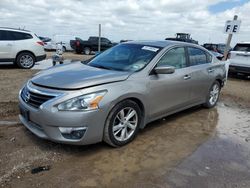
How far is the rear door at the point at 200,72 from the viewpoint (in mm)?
5546

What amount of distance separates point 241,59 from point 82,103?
10123 millimetres

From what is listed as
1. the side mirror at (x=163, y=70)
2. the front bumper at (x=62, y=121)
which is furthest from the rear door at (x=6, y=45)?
the side mirror at (x=163, y=70)

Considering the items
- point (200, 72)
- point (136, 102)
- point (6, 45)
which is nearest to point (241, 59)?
point (200, 72)

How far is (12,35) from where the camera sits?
1161cm

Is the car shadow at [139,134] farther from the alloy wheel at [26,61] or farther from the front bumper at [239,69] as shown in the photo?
the alloy wheel at [26,61]

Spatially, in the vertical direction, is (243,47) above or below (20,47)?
above

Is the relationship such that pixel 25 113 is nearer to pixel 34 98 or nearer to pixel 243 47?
pixel 34 98

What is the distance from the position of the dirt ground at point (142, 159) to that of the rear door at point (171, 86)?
0.45 m

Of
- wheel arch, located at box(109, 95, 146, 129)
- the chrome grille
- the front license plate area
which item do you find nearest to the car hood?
the chrome grille

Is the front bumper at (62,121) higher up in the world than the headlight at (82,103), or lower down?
lower down

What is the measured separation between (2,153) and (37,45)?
360 inches

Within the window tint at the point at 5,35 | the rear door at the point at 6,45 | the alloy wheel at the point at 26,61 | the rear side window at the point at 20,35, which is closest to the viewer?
the rear door at the point at 6,45

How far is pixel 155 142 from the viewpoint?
444 centimetres

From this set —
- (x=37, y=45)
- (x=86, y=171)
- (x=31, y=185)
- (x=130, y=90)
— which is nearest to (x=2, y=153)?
(x=31, y=185)
